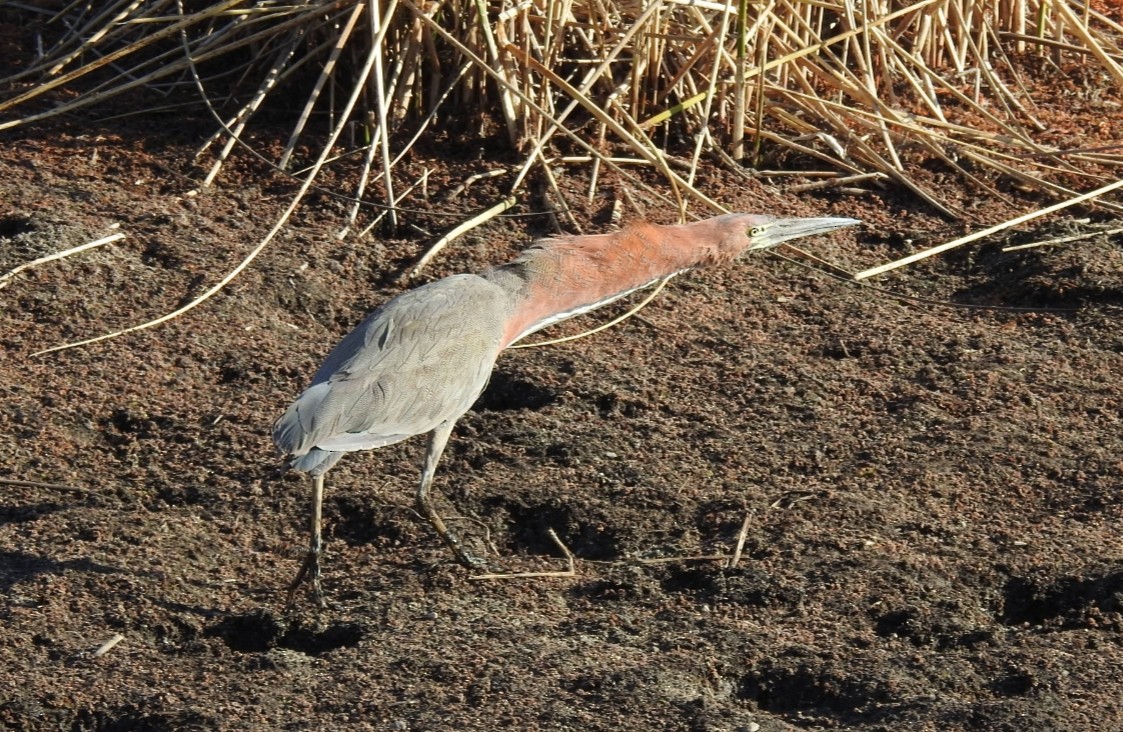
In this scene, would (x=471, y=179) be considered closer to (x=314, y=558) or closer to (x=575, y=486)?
(x=575, y=486)

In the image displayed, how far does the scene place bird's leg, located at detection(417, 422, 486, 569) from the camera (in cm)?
437

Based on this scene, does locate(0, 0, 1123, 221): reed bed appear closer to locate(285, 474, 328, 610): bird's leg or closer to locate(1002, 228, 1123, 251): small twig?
locate(1002, 228, 1123, 251): small twig

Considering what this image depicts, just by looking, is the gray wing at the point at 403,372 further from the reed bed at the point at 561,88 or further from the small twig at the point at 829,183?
the small twig at the point at 829,183

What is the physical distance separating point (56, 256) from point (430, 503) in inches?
92.4

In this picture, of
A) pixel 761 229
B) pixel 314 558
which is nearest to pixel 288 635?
pixel 314 558

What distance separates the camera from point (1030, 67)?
7.94 m

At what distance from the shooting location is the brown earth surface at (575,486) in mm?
3711

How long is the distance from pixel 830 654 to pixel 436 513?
135 cm

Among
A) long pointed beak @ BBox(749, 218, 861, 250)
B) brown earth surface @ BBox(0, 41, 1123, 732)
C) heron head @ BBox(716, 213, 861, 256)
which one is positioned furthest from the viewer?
long pointed beak @ BBox(749, 218, 861, 250)

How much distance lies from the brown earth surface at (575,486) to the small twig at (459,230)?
57mm

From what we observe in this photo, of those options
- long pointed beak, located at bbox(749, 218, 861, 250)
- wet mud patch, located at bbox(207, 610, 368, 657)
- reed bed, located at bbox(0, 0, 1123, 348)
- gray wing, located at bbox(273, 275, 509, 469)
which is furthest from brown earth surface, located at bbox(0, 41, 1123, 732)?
long pointed beak, located at bbox(749, 218, 861, 250)

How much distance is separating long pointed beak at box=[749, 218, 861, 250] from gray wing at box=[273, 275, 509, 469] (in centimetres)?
96

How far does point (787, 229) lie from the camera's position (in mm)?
5102

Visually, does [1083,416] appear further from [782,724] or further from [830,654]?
[782,724]
